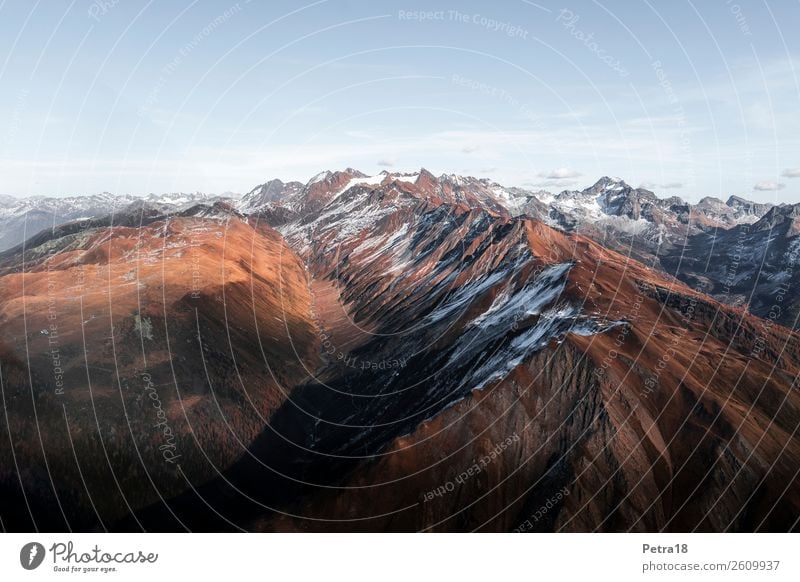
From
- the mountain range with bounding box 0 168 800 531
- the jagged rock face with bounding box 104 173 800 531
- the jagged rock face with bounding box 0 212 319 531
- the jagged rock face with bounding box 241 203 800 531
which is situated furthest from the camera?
the jagged rock face with bounding box 0 212 319 531

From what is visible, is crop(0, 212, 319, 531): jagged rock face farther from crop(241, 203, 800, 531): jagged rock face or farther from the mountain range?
crop(241, 203, 800, 531): jagged rock face

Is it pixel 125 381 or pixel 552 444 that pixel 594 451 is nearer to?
pixel 552 444

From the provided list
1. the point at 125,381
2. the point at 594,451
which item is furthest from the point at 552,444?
the point at 125,381

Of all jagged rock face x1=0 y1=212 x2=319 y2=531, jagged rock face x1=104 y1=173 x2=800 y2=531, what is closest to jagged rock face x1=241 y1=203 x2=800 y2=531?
jagged rock face x1=104 y1=173 x2=800 y2=531

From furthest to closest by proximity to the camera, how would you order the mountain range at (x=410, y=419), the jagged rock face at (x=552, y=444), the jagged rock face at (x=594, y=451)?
the mountain range at (x=410, y=419)
the jagged rock face at (x=552, y=444)
the jagged rock face at (x=594, y=451)

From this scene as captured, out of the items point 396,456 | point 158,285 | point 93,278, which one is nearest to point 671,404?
point 396,456

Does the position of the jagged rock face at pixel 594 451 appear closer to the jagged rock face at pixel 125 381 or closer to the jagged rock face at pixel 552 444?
the jagged rock face at pixel 552 444

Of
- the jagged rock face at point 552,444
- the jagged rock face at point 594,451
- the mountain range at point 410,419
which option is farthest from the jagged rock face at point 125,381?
the jagged rock face at point 594,451

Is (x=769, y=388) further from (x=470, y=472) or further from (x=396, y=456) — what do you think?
(x=396, y=456)
